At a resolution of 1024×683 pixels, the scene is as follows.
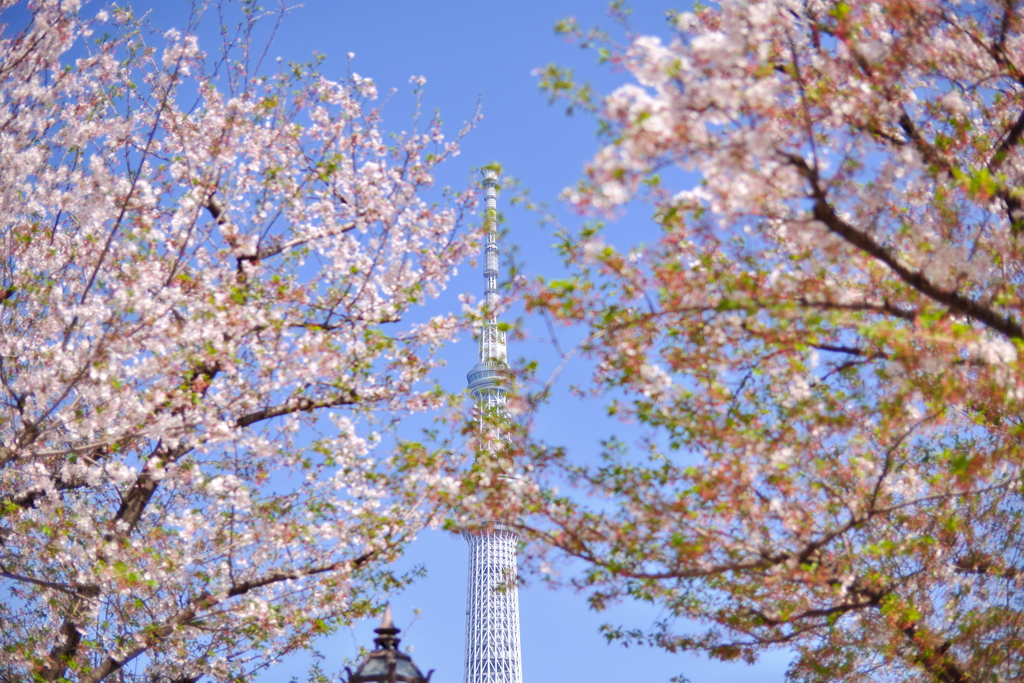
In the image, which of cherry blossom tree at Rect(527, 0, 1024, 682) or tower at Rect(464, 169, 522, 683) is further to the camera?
tower at Rect(464, 169, 522, 683)

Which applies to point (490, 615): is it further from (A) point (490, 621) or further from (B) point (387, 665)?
(B) point (387, 665)

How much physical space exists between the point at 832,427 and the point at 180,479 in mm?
5632

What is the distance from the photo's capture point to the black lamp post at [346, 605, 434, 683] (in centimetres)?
561

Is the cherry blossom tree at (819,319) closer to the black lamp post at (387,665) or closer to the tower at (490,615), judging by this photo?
the black lamp post at (387,665)

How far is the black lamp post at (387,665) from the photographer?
561 centimetres

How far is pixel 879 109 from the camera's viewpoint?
5074mm

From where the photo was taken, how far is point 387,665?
562 centimetres

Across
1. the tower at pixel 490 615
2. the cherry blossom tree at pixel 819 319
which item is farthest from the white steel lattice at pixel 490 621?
the cherry blossom tree at pixel 819 319

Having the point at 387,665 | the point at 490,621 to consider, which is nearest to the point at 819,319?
the point at 387,665

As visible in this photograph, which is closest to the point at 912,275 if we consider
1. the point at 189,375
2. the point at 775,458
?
the point at 775,458

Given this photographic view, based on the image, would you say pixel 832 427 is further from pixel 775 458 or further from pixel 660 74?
pixel 660 74

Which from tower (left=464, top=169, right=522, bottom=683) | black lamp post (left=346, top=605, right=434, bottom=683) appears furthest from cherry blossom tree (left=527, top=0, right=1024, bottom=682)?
tower (left=464, top=169, right=522, bottom=683)

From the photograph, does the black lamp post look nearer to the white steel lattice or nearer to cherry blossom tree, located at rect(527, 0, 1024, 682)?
cherry blossom tree, located at rect(527, 0, 1024, 682)

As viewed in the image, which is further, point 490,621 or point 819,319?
point 490,621
